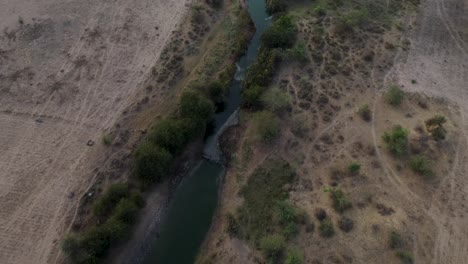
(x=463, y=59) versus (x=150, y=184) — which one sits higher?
(x=150, y=184)

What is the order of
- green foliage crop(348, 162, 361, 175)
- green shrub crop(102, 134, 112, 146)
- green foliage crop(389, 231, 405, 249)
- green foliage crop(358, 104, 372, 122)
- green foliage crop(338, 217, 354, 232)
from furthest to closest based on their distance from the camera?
green foliage crop(358, 104, 372, 122) → green shrub crop(102, 134, 112, 146) → green foliage crop(348, 162, 361, 175) → green foliage crop(338, 217, 354, 232) → green foliage crop(389, 231, 405, 249)

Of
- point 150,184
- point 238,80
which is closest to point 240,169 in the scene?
point 150,184

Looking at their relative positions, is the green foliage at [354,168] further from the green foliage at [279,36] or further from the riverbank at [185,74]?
the green foliage at [279,36]

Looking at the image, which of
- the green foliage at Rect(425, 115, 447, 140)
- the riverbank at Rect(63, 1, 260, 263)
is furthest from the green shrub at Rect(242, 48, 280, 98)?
the green foliage at Rect(425, 115, 447, 140)

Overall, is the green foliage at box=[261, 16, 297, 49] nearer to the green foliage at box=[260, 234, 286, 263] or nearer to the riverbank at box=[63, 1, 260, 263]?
the riverbank at box=[63, 1, 260, 263]

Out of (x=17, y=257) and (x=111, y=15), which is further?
(x=111, y=15)

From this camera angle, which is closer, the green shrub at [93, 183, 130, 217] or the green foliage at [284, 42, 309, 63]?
the green shrub at [93, 183, 130, 217]

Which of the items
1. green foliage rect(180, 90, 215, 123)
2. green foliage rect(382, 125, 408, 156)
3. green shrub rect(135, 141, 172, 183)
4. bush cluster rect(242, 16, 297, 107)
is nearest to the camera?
green shrub rect(135, 141, 172, 183)

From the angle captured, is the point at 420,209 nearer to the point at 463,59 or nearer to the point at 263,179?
the point at 263,179
